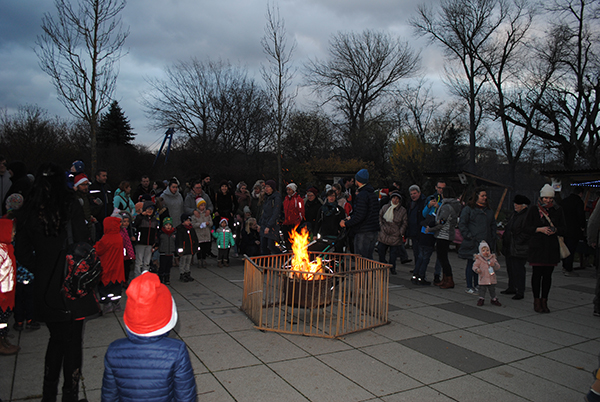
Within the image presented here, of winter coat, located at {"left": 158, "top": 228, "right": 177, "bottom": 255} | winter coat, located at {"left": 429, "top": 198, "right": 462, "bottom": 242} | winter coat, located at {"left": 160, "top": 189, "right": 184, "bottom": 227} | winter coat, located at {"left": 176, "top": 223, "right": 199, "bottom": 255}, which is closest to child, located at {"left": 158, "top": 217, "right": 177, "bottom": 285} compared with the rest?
winter coat, located at {"left": 158, "top": 228, "right": 177, "bottom": 255}

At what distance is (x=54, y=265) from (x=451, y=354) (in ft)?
13.2

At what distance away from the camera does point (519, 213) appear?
7.14 m

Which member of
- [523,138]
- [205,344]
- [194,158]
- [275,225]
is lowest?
[205,344]

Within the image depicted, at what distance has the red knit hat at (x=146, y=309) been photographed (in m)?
2.12

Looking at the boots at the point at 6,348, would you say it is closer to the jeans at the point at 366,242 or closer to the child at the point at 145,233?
the child at the point at 145,233

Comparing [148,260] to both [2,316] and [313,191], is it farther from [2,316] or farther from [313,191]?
[313,191]

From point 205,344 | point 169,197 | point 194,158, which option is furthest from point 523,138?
point 205,344

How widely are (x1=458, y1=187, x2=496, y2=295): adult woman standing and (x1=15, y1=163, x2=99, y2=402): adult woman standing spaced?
625 cm

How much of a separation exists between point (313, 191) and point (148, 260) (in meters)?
3.85

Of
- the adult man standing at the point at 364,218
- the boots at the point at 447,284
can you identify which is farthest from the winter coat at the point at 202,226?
the boots at the point at 447,284

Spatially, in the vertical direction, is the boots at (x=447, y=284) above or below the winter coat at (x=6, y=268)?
below

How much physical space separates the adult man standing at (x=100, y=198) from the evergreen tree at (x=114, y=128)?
101 ft

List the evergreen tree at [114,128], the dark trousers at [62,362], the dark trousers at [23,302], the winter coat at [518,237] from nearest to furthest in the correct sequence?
the dark trousers at [62,362] < the dark trousers at [23,302] < the winter coat at [518,237] < the evergreen tree at [114,128]

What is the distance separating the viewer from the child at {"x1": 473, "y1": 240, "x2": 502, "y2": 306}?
21.6 feet
